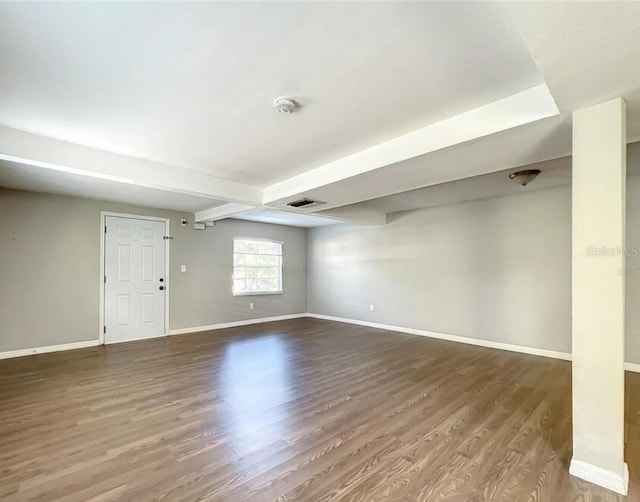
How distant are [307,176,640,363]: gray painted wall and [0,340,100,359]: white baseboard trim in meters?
4.84

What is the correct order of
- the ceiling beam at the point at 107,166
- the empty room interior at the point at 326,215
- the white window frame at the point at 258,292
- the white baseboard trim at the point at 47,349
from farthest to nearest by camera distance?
the white window frame at the point at 258,292
the white baseboard trim at the point at 47,349
the ceiling beam at the point at 107,166
the empty room interior at the point at 326,215

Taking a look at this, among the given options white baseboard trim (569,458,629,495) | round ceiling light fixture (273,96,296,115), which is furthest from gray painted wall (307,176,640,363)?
round ceiling light fixture (273,96,296,115)

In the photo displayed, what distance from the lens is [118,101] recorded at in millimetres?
2160

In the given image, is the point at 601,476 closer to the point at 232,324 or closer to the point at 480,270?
the point at 480,270

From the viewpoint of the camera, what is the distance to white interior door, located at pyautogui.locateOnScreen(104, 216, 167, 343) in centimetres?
519

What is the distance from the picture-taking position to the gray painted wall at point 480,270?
4.32 m

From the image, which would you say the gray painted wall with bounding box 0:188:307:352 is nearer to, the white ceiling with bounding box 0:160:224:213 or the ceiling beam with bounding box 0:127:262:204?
the white ceiling with bounding box 0:160:224:213

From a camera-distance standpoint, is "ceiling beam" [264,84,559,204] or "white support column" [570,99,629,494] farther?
"ceiling beam" [264,84,559,204]

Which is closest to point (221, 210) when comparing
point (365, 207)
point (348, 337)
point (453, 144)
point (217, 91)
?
point (365, 207)

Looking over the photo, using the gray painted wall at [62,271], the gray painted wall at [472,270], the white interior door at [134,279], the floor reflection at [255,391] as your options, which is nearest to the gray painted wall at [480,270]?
the gray painted wall at [472,270]

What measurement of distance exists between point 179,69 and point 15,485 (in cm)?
259

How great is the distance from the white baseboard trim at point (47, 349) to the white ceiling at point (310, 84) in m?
2.66

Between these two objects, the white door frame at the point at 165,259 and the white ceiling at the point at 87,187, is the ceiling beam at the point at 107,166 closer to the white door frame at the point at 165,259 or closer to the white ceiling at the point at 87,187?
the white ceiling at the point at 87,187

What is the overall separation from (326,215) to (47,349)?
15.5ft
